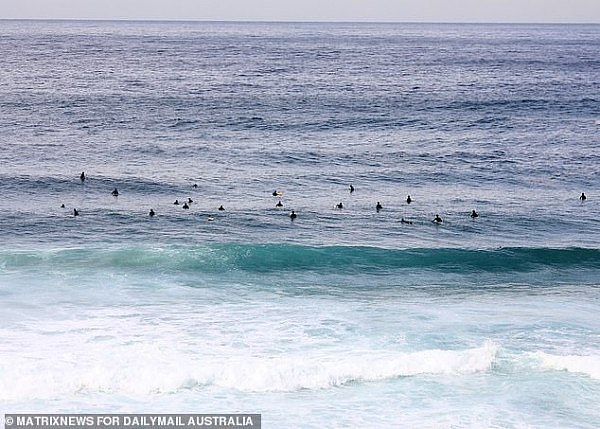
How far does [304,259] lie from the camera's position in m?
42.0

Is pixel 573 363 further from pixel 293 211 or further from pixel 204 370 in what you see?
pixel 293 211

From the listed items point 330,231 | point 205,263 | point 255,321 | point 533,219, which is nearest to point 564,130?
point 533,219

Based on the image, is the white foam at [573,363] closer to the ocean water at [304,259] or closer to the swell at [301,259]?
the ocean water at [304,259]

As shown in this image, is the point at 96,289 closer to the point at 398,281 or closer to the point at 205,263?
the point at 205,263

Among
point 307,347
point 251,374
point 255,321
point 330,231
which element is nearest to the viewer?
point 251,374

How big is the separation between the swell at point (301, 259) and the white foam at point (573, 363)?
12.9 m

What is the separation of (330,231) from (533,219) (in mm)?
11960

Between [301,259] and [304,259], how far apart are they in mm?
147

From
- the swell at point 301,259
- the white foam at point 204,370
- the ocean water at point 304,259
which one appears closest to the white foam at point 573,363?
the ocean water at point 304,259

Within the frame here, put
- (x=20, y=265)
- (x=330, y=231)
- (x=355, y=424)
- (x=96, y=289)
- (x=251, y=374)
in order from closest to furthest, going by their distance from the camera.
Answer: (x=355, y=424), (x=251, y=374), (x=96, y=289), (x=20, y=265), (x=330, y=231)

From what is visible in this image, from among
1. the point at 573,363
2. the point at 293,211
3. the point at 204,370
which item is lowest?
the point at 204,370

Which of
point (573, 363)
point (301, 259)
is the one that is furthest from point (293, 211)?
point (573, 363)

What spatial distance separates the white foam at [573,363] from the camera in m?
27.8

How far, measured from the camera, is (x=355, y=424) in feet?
81.0
